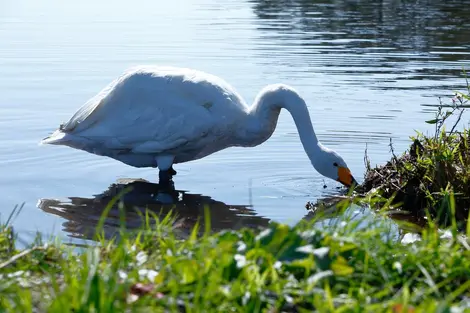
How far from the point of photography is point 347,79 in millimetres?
14195

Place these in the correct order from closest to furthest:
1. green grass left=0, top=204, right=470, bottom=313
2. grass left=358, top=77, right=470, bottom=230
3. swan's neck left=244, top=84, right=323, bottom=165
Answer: green grass left=0, top=204, right=470, bottom=313
grass left=358, top=77, right=470, bottom=230
swan's neck left=244, top=84, right=323, bottom=165

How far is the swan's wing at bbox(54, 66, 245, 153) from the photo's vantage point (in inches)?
328

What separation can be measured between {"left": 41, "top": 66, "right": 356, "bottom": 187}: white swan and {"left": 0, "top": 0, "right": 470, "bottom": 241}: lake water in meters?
0.37

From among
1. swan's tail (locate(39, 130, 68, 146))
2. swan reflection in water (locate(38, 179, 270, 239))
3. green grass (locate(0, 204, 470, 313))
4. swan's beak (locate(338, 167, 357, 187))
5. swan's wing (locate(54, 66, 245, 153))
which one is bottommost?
swan reflection in water (locate(38, 179, 270, 239))

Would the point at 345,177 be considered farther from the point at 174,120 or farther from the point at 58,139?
the point at 58,139

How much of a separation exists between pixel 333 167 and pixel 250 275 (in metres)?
4.66

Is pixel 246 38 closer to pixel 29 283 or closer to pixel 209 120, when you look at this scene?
pixel 209 120

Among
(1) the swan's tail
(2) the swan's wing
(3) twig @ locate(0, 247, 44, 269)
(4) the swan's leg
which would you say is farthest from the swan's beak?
(3) twig @ locate(0, 247, 44, 269)

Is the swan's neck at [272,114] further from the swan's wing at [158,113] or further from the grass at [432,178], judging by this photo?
the grass at [432,178]

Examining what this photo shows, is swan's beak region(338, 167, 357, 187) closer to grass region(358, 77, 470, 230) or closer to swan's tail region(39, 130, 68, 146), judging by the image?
grass region(358, 77, 470, 230)

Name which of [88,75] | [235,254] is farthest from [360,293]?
[88,75]

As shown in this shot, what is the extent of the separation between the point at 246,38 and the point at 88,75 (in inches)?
228

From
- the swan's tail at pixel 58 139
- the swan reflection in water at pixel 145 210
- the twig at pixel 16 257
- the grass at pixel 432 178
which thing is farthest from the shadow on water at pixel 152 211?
the twig at pixel 16 257

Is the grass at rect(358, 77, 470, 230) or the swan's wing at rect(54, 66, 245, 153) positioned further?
the swan's wing at rect(54, 66, 245, 153)
